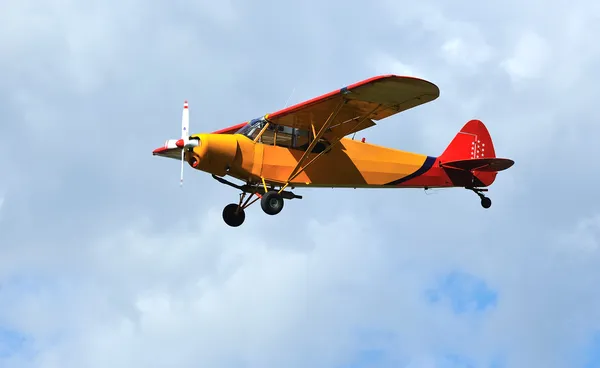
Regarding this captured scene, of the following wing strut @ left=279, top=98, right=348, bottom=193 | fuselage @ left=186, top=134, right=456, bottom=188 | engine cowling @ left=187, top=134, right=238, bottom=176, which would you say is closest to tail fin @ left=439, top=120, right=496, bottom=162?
fuselage @ left=186, top=134, right=456, bottom=188

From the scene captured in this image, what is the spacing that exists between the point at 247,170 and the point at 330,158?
2063 mm

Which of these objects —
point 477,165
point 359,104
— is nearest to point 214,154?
point 359,104

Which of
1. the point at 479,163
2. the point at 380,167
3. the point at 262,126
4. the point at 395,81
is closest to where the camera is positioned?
the point at 395,81

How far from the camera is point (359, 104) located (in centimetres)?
2192

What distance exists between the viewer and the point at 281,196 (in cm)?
2181

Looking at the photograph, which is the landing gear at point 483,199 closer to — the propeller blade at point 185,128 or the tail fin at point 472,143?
the tail fin at point 472,143

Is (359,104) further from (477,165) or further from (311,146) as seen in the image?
(477,165)

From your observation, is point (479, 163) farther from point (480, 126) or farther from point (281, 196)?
point (281, 196)

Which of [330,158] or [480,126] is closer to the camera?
[330,158]

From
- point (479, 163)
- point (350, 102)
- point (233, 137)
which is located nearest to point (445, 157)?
point (479, 163)

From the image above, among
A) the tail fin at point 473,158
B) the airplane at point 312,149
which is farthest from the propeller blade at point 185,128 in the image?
the tail fin at point 473,158

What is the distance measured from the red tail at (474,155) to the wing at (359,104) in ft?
11.7

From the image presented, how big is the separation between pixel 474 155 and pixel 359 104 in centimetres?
561

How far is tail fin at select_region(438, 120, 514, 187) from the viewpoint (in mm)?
25375
